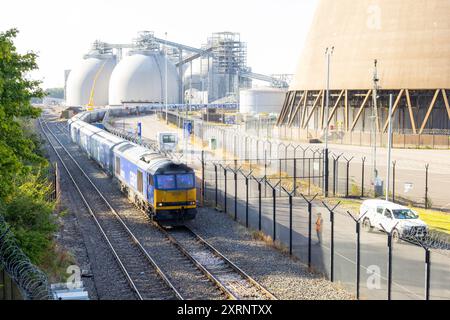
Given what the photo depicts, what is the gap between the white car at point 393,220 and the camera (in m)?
24.2

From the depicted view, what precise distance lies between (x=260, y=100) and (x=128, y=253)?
94.3 metres

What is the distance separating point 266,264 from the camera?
2069 centimetres

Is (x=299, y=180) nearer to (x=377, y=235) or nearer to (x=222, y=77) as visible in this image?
(x=377, y=235)

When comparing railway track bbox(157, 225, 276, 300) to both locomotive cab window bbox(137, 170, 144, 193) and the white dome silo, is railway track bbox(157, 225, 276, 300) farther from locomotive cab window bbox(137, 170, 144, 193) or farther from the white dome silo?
Answer: the white dome silo

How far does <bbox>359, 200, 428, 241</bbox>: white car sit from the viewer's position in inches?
952

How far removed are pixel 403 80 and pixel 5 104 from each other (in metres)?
50.2

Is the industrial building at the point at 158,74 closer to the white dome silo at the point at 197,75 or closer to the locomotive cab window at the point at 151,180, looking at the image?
the white dome silo at the point at 197,75

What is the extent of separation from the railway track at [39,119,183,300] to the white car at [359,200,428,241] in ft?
30.5

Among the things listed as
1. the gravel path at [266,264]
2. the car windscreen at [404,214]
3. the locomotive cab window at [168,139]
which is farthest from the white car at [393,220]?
the locomotive cab window at [168,139]

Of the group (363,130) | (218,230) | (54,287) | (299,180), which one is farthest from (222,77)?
(54,287)

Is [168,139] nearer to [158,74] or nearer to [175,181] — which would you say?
[175,181]

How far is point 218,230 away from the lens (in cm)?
2639

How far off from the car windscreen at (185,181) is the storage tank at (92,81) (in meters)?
136

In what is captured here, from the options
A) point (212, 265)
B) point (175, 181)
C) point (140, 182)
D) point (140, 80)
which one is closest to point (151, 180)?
point (175, 181)
